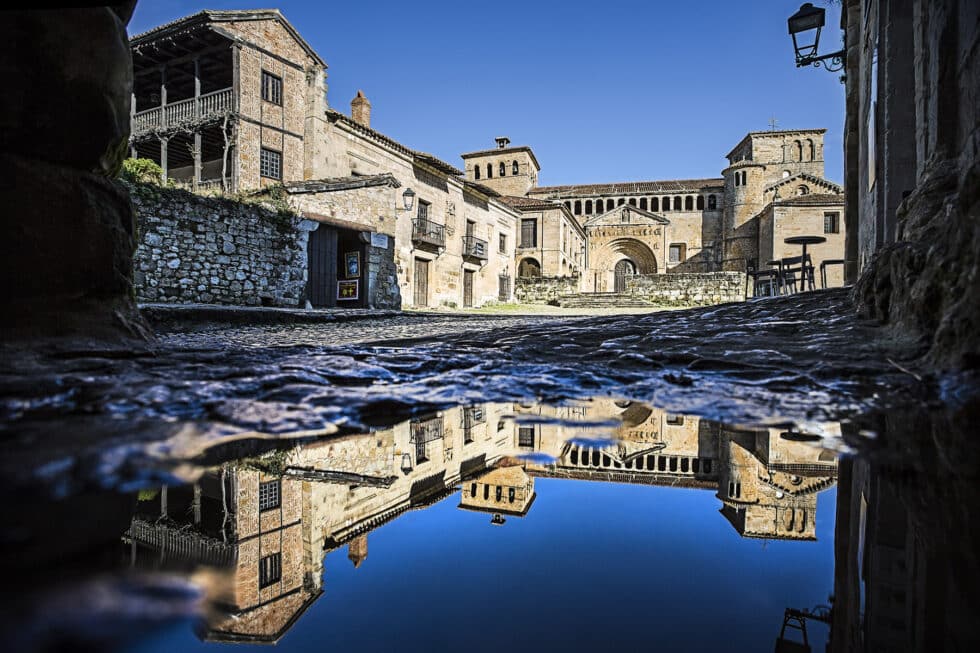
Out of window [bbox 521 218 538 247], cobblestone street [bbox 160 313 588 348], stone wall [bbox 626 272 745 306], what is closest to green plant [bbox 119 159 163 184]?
cobblestone street [bbox 160 313 588 348]

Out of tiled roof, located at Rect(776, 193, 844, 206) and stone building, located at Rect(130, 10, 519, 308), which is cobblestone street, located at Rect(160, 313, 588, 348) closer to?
stone building, located at Rect(130, 10, 519, 308)

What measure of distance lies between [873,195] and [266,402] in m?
6.47

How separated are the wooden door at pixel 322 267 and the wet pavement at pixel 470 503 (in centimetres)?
1121

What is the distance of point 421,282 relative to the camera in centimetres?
1923

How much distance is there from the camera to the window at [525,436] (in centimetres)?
142

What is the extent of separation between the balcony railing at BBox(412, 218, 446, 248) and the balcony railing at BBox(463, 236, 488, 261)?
200 centimetres

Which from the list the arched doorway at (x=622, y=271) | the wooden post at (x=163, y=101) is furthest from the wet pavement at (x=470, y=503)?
the arched doorway at (x=622, y=271)

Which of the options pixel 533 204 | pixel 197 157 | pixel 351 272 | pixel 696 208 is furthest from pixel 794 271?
pixel 696 208

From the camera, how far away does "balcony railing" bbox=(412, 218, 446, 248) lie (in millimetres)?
18438

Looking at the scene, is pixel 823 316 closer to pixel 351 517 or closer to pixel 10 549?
pixel 351 517

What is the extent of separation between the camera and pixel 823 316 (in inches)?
144

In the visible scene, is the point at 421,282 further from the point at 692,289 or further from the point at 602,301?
the point at 692,289

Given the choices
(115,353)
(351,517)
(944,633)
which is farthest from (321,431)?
(115,353)

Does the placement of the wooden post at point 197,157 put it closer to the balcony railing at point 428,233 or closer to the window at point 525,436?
the balcony railing at point 428,233
